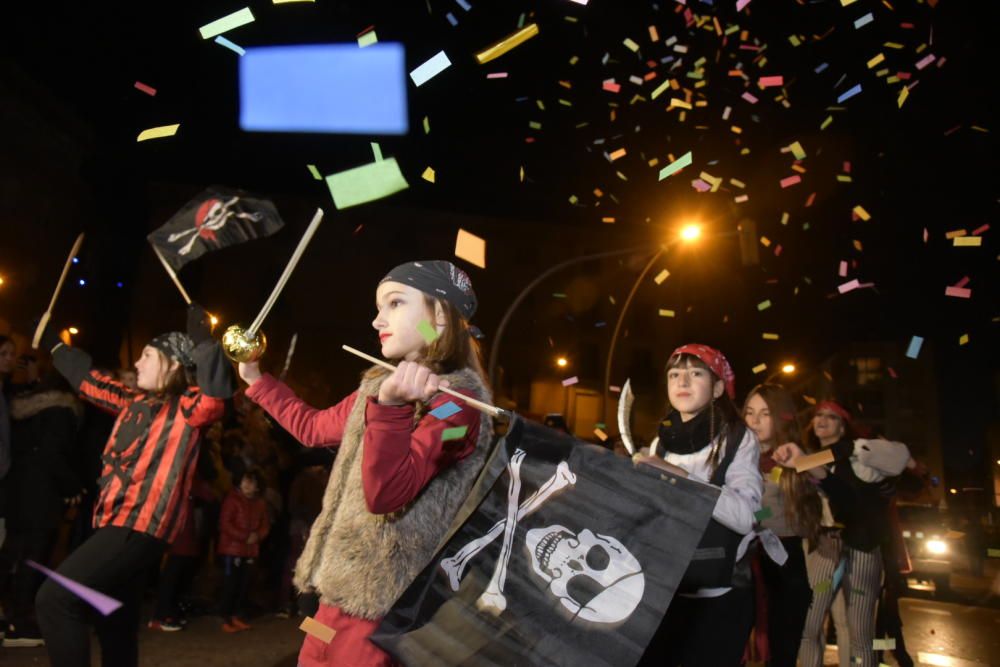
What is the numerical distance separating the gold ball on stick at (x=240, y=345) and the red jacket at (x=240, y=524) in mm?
5156

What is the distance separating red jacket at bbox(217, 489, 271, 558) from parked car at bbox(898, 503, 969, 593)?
11847 mm

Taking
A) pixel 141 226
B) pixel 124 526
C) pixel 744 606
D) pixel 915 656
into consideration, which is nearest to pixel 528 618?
pixel 744 606

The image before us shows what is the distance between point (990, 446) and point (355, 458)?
44737 millimetres

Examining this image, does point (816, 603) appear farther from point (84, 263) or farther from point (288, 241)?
point (288, 241)

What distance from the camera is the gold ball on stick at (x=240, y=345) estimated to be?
3369mm

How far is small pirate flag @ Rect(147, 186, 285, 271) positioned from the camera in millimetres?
4270

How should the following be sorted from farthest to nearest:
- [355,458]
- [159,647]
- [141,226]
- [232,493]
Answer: [141,226]
[232,493]
[159,647]
[355,458]

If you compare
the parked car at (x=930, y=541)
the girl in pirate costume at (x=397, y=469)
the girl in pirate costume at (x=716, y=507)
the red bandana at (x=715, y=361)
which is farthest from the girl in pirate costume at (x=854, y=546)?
the parked car at (x=930, y=541)

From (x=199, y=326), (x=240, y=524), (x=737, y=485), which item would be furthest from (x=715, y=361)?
(x=240, y=524)

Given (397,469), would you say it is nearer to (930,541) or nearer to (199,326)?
(199,326)

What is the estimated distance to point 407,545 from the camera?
2.54 metres

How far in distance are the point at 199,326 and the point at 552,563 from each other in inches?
103

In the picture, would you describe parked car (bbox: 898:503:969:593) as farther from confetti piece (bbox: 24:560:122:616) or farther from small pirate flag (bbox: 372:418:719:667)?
confetti piece (bbox: 24:560:122:616)

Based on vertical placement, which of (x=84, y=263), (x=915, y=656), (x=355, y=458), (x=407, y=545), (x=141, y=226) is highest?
(x=141, y=226)
